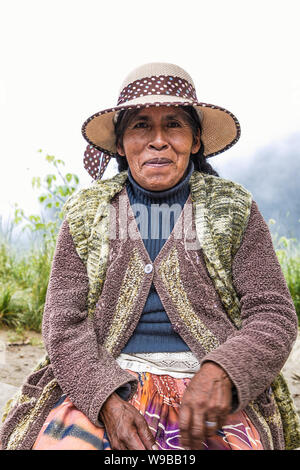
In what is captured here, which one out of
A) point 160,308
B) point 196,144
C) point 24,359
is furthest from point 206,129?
point 24,359

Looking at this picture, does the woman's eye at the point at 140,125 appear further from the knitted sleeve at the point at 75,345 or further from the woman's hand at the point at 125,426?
the woman's hand at the point at 125,426

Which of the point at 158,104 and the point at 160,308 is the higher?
the point at 158,104

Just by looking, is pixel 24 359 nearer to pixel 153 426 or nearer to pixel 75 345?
pixel 75 345

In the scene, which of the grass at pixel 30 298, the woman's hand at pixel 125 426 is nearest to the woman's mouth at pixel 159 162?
the woman's hand at pixel 125 426

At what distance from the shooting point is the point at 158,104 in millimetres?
2062

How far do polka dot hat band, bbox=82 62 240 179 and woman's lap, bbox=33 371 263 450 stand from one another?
1.21m

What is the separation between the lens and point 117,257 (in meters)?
2.12

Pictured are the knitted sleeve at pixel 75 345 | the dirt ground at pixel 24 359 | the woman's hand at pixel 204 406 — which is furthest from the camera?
the dirt ground at pixel 24 359

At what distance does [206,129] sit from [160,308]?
103 centimetres

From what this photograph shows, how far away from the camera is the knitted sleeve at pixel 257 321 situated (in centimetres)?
170

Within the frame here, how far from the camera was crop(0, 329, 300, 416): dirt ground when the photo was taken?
3924 mm

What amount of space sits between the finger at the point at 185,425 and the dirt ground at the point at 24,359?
6.96 ft

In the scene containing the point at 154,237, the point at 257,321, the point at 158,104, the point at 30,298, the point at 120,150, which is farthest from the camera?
the point at 30,298
